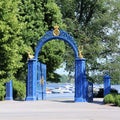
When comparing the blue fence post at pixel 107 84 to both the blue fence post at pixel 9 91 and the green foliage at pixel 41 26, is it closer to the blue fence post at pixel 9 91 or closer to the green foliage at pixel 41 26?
the blue fence post at pixel 9 91

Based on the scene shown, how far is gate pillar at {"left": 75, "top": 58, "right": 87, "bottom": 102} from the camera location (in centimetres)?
3412

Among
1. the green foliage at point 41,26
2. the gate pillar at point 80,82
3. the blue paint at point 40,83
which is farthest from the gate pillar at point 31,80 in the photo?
the green foliage at point 41,26

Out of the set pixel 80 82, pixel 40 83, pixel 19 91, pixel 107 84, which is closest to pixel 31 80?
pixel 40 83

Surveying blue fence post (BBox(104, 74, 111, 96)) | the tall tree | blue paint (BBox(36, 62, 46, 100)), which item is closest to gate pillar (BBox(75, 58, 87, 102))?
blue fence post (BBox(104, 74, 111, 96))

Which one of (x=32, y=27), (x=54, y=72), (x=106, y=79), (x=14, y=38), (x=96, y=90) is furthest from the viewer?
(x=96, y=90)

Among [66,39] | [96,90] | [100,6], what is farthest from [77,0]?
[66,39]

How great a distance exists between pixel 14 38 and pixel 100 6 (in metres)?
37.8

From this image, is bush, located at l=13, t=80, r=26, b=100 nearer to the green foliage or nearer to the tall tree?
the green foliage

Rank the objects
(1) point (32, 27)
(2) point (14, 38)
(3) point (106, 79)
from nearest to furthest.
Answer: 1. (2) point (14, 38)
2. (3) point (106, 79)
3. (1) point (32, 27)

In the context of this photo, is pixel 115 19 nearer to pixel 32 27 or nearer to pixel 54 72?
pixel 54 72

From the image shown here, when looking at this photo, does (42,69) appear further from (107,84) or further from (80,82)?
(107,84)

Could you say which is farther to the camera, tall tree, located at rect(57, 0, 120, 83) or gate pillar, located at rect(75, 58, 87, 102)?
tall tree, located at rect(57, 0, 120, 83)

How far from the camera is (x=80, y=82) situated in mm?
34406

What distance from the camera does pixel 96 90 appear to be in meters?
55.1
